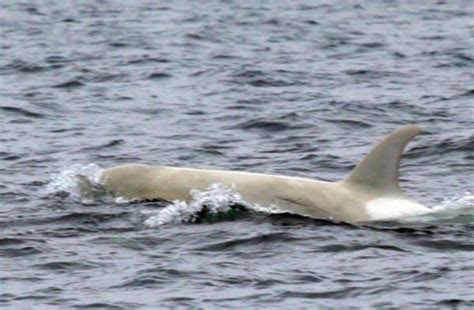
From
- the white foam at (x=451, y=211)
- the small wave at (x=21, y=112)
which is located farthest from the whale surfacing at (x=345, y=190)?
A: the small wave at (x=21, y=112)

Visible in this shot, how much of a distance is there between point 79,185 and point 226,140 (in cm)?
433

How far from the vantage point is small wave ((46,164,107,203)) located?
657 inches

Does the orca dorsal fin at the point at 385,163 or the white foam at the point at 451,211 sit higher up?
the orca dorsal fin at the point at 385,163

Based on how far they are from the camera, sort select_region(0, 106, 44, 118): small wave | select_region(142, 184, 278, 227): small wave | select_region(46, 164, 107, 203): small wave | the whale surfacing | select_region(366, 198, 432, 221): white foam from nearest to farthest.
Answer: select_region(366, 198, 432, 221): white foam < the whale surfacing < select_region(142, 184, 278, 227): small wave < select_region(46, 164, 107, 203): small wave < select_region(0, 106, 44, 118): small wave

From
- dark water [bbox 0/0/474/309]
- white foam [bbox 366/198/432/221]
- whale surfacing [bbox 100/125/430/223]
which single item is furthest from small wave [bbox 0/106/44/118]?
white foam [bbox 366/198/432/221]

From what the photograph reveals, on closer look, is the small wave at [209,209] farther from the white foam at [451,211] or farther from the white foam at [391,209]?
the white foam at [451,211]

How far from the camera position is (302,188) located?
1564cm

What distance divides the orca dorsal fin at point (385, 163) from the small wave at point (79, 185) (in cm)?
288

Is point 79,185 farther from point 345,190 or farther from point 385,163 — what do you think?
point 385,163

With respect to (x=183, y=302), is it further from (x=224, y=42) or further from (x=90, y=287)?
(x=224, y=42)

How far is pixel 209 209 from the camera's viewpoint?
15.5 meters

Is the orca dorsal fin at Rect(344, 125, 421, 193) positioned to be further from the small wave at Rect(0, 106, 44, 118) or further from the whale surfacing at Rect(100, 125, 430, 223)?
the small wave at Rect(0, 106, 44, 118)

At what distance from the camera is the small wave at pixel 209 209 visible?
607 inches

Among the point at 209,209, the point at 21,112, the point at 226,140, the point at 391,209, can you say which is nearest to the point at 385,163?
the point at 391,209
